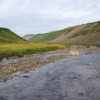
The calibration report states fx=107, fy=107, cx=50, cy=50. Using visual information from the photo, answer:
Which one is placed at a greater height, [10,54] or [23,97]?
[10,54]

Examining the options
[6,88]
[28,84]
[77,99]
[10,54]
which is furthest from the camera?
[10,54]

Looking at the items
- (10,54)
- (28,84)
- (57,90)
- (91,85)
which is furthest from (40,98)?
(10,54)

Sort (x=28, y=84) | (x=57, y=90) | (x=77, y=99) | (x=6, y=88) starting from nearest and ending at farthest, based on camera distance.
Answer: (x=77, y=99), (x=57, y=90), (x=6, y=88), (x=28, y=84)

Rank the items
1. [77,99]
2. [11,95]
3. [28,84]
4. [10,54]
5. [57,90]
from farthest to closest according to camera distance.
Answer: [10,54] < [28,84] < [57,90] < [11,95] < [77,99]

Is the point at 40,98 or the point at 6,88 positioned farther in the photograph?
the point at 6,88

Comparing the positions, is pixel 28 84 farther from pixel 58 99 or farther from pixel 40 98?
pixel 58 99

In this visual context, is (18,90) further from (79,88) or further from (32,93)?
(79,88)

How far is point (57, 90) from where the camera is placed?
9617 millimetres

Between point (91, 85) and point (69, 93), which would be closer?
point (69, 93)

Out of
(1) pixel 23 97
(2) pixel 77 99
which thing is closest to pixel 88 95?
(2) pixel 77 99

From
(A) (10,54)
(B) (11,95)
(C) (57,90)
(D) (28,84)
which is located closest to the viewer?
(B) (11,95)

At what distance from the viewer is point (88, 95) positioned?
8602 mm

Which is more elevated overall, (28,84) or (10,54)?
(10,54)

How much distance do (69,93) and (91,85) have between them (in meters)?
2.78
